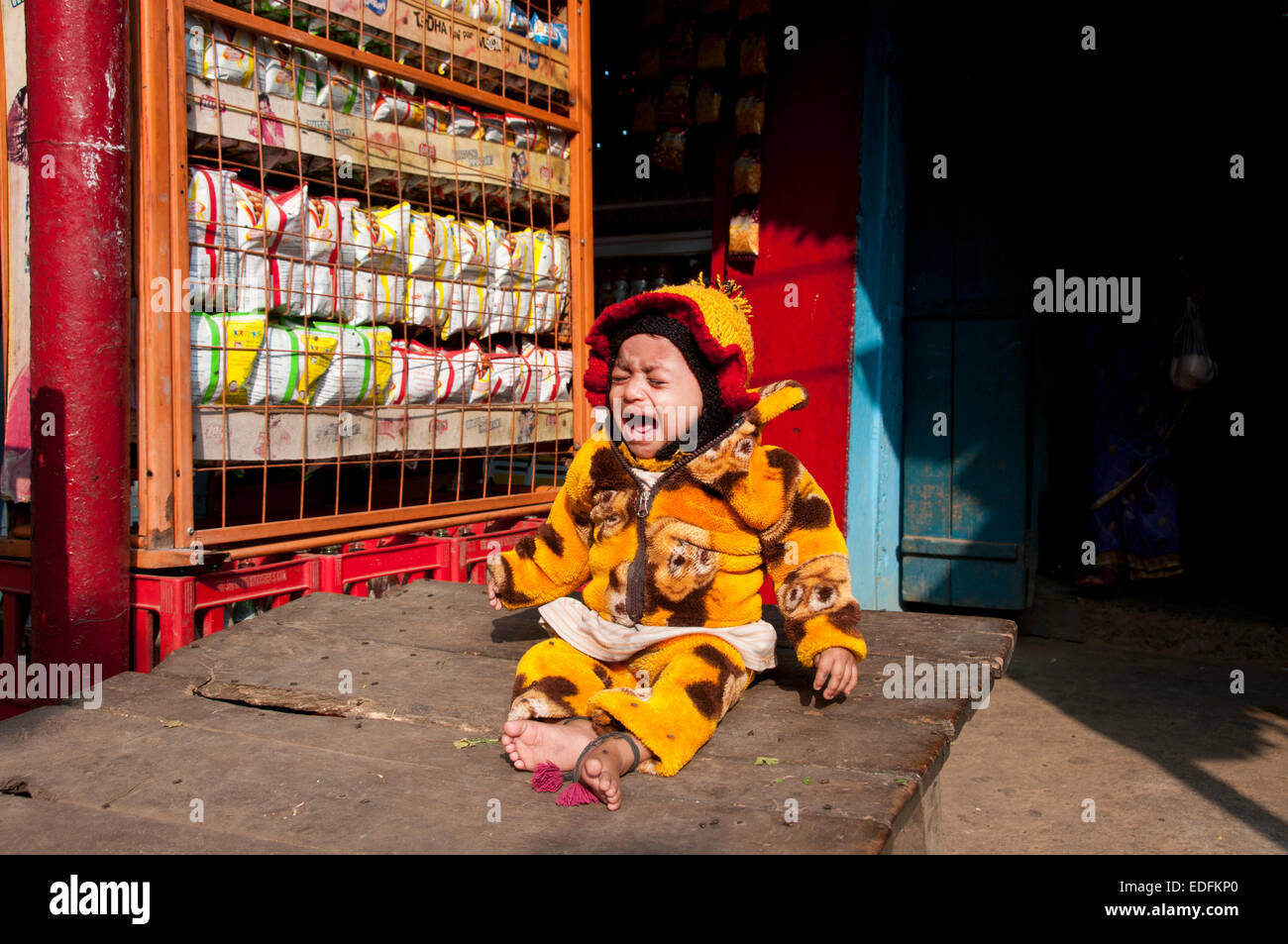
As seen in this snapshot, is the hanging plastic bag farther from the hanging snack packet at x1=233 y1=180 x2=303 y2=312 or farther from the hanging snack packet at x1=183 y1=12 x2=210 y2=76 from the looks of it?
the hanging snack packet at x1=183 y1=12 x2=210 y2=76

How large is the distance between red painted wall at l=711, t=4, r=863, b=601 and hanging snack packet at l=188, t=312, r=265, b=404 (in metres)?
2.65

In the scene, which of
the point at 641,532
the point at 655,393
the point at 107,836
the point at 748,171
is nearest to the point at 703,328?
the point at 655,393

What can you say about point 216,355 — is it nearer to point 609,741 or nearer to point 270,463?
point 270,463

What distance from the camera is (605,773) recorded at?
188 centimetres

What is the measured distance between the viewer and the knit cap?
2.39m

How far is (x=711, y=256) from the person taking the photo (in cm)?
559

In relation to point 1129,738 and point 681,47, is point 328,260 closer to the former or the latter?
point 681,47

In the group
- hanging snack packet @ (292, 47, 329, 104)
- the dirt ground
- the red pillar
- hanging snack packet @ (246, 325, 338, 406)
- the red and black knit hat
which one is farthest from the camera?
hanging snack packet @ (292, 47, 329, 104)

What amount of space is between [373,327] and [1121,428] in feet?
12.4

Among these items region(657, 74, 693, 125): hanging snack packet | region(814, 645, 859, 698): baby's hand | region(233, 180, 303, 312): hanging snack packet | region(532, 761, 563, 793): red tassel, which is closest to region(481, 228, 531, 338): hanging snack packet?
region(233, 180, 303, 312): hanging snack packet

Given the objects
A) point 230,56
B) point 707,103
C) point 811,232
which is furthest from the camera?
point 707,103

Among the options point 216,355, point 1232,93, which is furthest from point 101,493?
point 1232,93

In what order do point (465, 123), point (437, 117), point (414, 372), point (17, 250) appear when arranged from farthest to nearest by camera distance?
point (465, 123), point (437, 117), point (414, 372), point (17, 250)

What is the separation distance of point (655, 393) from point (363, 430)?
Result: 1.67 metres
